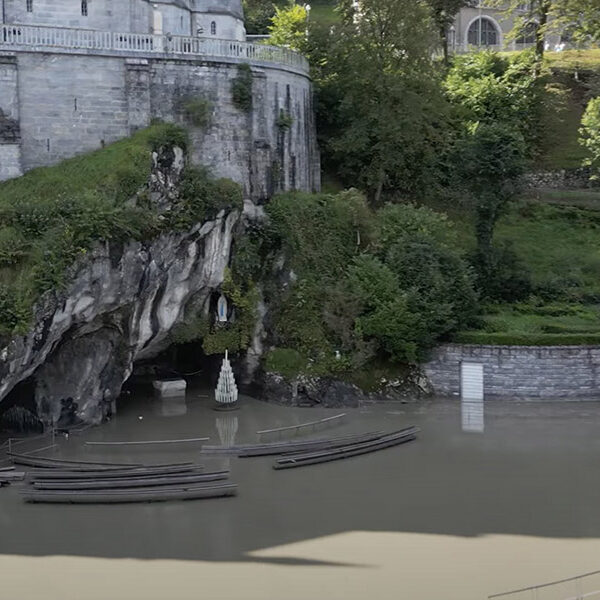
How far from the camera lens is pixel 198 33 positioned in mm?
36688

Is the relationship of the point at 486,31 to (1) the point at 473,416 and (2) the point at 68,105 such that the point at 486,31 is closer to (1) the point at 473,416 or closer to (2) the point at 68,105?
(1) the point at 473,416

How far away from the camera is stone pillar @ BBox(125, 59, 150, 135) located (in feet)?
91.3

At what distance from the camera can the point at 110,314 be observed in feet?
83.4

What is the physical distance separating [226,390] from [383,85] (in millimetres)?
14590

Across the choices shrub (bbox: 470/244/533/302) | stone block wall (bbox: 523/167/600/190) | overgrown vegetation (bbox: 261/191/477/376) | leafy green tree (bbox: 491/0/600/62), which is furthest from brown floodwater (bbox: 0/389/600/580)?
leafy green tree (bbox: 491/0/600/62)

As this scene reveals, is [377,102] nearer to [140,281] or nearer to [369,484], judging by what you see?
[140,281]

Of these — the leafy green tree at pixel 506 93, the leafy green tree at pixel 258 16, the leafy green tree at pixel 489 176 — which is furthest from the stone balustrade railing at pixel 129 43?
the leafy green tree at pixel 258 16

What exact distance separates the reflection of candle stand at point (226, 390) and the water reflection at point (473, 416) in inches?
309

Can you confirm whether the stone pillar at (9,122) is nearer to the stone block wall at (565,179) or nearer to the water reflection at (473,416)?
the water reflection at (473,416)

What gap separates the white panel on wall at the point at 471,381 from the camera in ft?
94.6

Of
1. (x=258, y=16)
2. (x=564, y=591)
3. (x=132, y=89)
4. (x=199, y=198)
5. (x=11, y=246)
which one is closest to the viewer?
(x=564, y=591)

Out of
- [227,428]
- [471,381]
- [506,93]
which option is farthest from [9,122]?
[506,93]

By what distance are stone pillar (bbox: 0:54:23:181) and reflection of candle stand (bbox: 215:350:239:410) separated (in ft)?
31.0

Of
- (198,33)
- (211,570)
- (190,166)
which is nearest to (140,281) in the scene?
(190,166)
